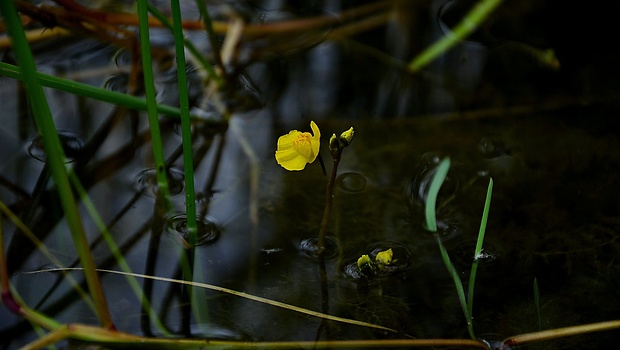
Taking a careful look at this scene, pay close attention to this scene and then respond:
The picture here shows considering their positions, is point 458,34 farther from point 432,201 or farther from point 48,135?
point 48,135

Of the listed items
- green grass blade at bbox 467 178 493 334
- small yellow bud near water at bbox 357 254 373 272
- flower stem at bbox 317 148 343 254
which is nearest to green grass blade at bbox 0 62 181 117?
flower stem at bbox 317 148 343 254

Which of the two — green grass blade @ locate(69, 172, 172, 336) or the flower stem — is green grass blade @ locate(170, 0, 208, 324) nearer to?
green grass blade @ locate(69, 172, 172, 336)

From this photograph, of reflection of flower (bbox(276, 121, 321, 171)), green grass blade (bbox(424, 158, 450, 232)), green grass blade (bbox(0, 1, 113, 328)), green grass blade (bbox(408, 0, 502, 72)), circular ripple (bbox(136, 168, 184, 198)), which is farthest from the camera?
green grass blade (bbox(408, 0, 502, 72))

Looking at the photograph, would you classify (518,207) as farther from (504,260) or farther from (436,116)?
(436,116)

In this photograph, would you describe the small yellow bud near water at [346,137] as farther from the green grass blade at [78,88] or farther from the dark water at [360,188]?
the green grass blade at [78,88]

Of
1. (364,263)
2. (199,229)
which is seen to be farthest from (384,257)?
(199,229)

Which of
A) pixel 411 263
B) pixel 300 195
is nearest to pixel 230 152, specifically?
pixel 300 195

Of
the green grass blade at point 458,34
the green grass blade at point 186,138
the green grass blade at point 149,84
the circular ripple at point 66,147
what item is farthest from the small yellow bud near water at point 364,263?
the green grass blade at point 458,34
